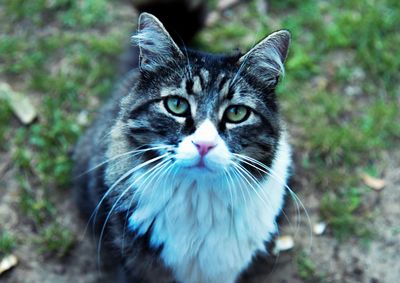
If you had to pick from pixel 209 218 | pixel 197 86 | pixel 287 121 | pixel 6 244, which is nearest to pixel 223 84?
pixel 197 86

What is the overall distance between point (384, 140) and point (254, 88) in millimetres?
1572

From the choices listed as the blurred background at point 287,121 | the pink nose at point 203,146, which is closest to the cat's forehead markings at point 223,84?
the pink nose at point 203,146

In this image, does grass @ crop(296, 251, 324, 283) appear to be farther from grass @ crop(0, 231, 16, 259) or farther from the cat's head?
grass @ crop(0, 231, 16, 259)

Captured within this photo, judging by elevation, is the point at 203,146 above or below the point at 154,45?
below

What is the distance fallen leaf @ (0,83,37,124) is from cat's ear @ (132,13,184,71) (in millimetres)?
1528

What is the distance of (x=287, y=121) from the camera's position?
11.8 feet

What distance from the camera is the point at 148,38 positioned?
2250 millimetres

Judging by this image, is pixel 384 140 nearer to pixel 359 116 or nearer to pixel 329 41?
pixel 359 116

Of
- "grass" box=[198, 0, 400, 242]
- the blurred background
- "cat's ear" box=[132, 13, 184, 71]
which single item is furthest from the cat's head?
"grass" box=[198, 0, 400, 242]

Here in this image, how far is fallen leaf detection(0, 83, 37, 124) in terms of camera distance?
11.6ft

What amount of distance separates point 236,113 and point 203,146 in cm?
27

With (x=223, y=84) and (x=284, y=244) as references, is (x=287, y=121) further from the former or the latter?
(x=223, y=84)


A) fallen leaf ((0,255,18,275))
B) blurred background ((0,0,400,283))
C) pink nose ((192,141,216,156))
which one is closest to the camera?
pink nose ((192,141,216,156))

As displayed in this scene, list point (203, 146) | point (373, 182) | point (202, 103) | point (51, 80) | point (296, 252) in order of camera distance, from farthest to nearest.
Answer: point (51, 80), point (373, 182), point (296, 252), point (202, 103), point (203, 146)
